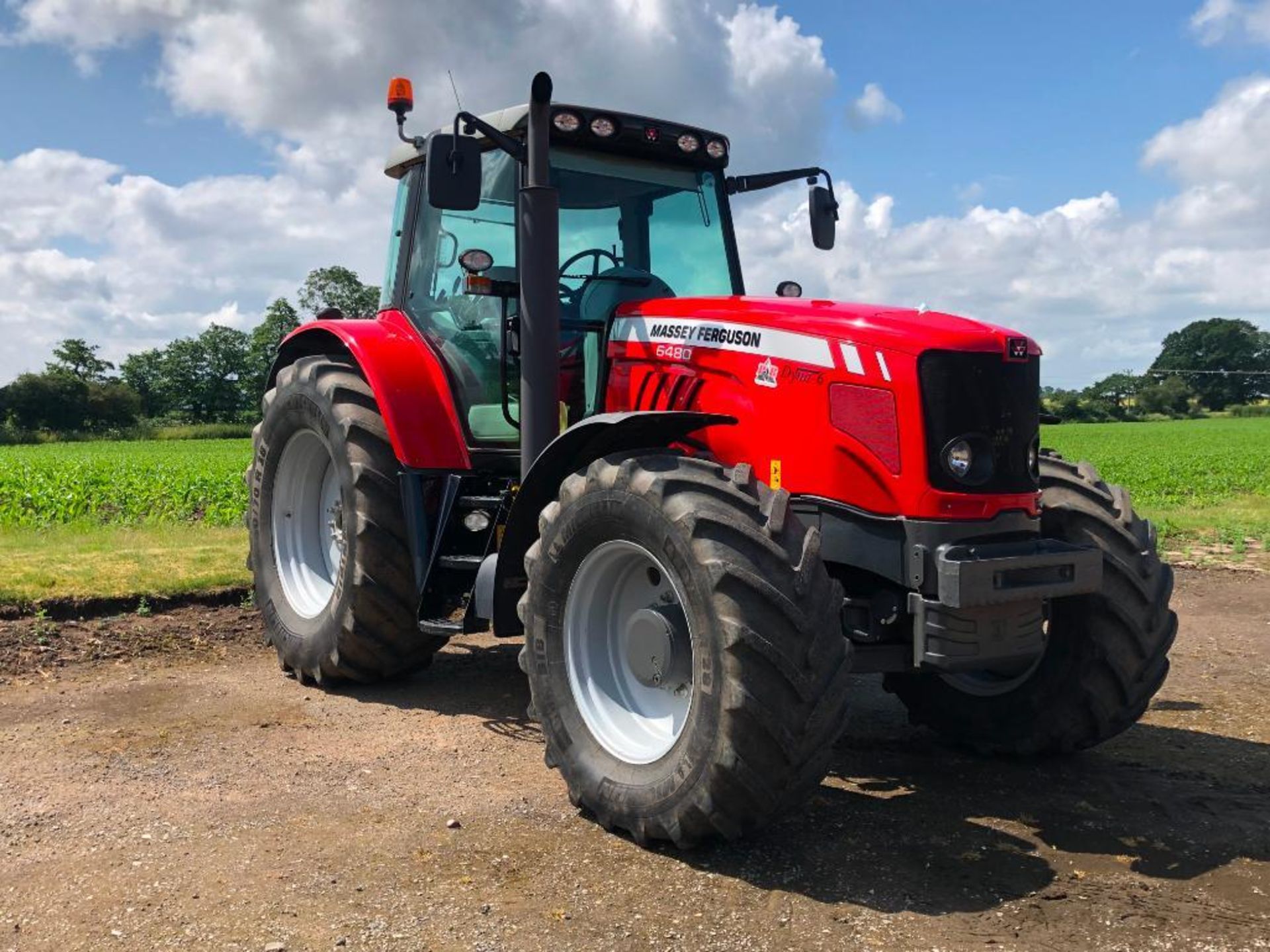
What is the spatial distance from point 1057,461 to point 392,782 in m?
3.09

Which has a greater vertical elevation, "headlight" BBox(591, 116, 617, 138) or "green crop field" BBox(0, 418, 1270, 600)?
"headlight" BBox(591, 116, 617, 138)

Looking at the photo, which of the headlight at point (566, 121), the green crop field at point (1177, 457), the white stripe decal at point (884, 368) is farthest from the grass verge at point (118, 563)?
the green crop field at point (1177, 457)

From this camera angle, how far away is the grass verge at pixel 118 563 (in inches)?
305

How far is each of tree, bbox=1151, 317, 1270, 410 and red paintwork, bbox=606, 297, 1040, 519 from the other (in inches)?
4232

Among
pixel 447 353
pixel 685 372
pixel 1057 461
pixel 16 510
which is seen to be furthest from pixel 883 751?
pixel 16 510

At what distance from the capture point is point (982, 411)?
410 cm

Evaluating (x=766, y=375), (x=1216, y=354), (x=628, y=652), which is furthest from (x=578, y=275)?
(x=1216, y=354)

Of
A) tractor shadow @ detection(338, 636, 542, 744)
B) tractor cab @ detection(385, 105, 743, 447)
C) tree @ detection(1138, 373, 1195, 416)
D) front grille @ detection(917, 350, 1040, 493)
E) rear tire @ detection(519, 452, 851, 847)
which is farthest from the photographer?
tree @ detection(1138, 373, 1195, 416)

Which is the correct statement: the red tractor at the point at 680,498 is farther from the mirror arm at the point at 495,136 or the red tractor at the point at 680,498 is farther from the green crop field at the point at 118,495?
the green crop field at the point at 118,495

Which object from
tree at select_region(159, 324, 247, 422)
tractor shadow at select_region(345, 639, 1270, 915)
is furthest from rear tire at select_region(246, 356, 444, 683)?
tree at select_region(159, 324, 247, 422)

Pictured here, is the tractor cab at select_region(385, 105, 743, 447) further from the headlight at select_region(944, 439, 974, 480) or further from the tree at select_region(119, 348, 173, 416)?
the tree at select_region(119, 348, 173, 416)

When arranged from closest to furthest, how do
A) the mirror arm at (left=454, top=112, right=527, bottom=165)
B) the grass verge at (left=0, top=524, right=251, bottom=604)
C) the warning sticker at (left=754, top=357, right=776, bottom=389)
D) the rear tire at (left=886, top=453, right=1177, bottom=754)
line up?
1. the warning sticker at (left=754, top=357, right=776, bottom=389)
2. the rear tire at (left=886, top=453, right=1177, bottom=754)
3. the mirror arm at (left=454, top=112, right=527, bottom=165)
4. the grass verge at (left=0, top=524, right=251, bottom=604)

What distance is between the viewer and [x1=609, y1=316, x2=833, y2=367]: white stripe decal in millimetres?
4285

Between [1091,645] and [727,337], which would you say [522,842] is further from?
[1091,645]
